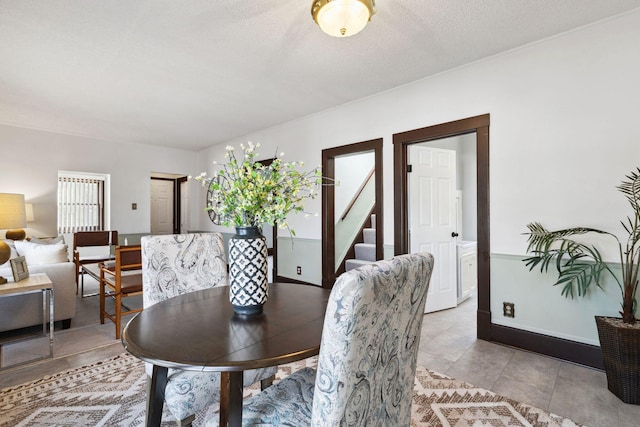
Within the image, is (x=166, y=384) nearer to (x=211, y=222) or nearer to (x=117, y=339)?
(x=117, y=339)

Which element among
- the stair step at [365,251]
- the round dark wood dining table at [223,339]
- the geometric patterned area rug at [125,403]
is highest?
the round dark wood dining table at [223,339]

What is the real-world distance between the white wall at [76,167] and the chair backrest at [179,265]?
465 cm

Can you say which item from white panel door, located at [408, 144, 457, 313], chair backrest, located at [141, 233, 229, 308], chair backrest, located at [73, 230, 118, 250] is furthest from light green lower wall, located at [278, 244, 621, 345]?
chair backrest, located at [73, 230, 118, 250]

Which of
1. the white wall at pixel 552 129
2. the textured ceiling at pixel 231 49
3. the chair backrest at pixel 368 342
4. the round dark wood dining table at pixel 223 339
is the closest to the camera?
the chair backrest at pixel 368 342

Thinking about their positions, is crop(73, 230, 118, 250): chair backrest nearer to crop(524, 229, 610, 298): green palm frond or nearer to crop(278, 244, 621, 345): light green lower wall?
crop(278, 244, 621, 345): light green lower wall

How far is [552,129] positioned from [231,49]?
2621mm

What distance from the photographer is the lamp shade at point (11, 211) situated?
290 centimetres

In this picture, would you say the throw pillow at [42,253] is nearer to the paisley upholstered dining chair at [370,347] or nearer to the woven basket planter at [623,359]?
the paisley upholstered dining chair at [370,347]

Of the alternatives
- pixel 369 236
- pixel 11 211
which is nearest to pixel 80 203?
pixel 11 211

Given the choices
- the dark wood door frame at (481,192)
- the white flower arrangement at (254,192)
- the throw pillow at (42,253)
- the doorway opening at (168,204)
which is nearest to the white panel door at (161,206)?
the doorway opening at (168,204)

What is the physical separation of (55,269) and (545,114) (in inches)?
174

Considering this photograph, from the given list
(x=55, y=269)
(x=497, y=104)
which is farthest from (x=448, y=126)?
(x=55, y=269)

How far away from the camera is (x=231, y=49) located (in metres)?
2.56

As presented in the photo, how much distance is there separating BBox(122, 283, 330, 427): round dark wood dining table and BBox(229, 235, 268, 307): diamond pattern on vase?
0.24 ft
